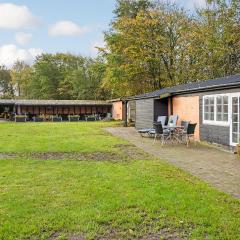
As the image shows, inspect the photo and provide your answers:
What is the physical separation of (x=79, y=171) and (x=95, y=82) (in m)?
46.6

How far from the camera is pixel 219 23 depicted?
1242 inches

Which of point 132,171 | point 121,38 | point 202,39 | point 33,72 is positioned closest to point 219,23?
point 202,39

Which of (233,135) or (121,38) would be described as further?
(121,38)

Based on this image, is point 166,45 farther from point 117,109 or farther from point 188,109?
point 188,109

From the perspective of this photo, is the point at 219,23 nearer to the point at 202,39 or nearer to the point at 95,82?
the point at 202,39

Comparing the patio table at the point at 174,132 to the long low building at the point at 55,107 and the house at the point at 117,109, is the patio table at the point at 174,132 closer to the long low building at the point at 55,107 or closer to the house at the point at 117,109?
the house at the point at 117,109

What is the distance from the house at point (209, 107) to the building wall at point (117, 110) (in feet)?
59.4

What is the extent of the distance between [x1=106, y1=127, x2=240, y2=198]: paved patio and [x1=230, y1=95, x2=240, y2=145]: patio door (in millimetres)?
655

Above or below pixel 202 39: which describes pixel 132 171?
below

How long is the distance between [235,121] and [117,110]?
29.0m

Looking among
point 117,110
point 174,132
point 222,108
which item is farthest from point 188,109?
point 117,110

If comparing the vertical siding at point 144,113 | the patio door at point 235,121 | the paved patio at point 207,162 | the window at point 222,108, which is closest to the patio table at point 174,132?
the paved patio at point 207,162

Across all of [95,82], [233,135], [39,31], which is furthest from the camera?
[95,82]

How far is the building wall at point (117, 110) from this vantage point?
39.7 m
